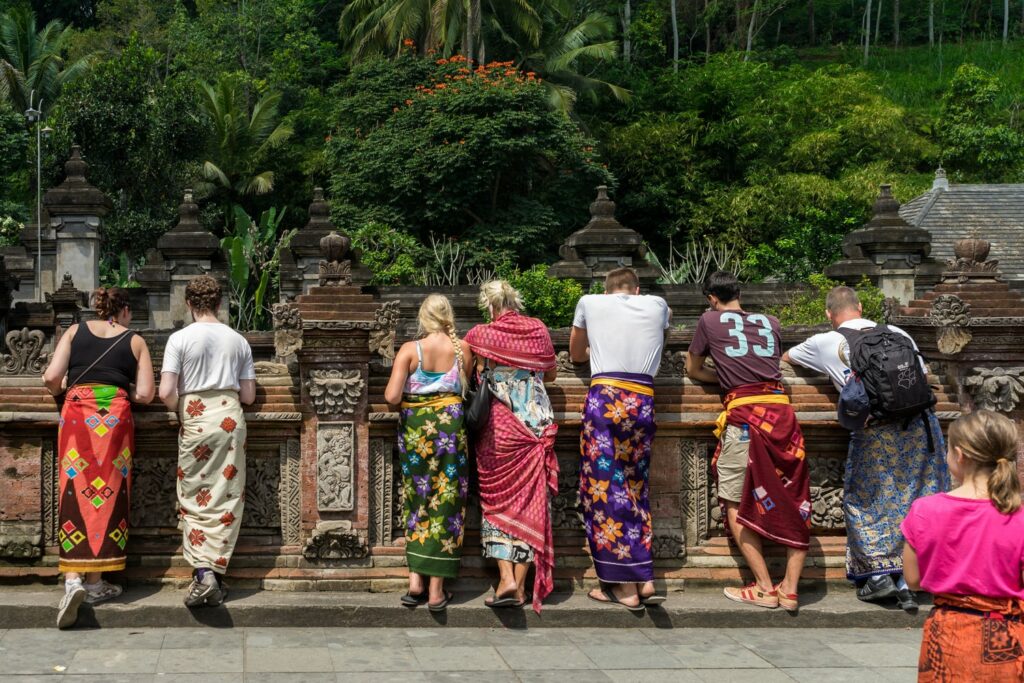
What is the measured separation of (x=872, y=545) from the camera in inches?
231

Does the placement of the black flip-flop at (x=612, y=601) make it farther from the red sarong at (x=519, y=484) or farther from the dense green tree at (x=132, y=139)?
the dense green tree at (x=132, y=139)

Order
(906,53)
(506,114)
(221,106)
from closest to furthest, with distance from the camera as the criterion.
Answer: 1. (506,114)
2. (221,106)
3. (906,53)

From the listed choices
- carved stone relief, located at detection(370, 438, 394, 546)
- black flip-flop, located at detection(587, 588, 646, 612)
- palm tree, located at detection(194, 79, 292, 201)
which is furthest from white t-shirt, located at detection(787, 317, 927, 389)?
palm tree, located at detection(194, 79, 292, 201)

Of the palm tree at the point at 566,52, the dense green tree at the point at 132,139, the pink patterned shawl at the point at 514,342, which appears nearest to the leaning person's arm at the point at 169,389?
the pink patterned shawl at the point at 514,342

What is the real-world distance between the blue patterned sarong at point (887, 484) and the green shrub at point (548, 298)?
33.1 feet

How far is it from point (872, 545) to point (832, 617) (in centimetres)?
45

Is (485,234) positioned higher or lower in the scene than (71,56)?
lower

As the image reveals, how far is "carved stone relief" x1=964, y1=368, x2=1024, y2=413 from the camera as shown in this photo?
617cm

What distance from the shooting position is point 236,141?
33969mm

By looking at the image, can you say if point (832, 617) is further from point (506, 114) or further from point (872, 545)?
point (506, 114)

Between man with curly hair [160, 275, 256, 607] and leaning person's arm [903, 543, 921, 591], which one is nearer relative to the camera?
leaning person's arm [903, 543, 921, 591]

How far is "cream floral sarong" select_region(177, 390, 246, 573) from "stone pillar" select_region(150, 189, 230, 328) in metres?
13.7

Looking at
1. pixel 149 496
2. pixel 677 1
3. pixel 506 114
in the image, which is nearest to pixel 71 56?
pixel 506 114

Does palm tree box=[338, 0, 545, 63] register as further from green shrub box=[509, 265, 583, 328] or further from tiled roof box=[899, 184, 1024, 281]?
green shrub box=[509, 265, 583, 328]
